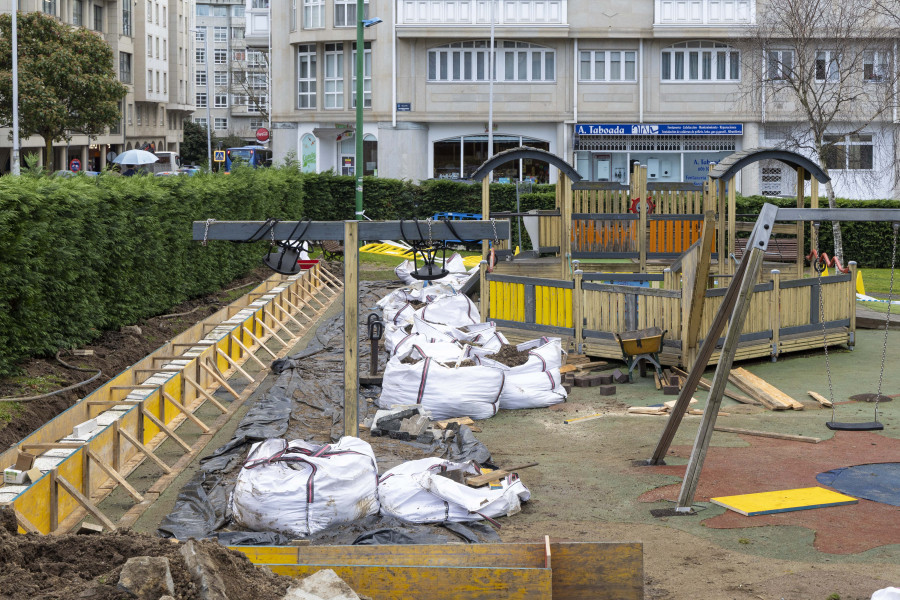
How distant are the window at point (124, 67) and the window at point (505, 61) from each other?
34.8 m

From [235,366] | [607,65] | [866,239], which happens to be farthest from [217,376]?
[607,65]

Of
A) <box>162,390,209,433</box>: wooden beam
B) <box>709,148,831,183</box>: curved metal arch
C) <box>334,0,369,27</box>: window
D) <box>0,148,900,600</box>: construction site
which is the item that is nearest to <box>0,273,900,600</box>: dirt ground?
<box>0,148,900,600</box>: construction site

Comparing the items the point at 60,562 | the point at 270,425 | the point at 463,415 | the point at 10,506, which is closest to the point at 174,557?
the point at 60,562

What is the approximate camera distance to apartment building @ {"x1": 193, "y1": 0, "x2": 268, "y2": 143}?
10706 cm

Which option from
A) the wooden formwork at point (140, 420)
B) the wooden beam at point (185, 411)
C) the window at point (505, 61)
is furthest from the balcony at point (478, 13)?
the wooden beam at point (185, 411)

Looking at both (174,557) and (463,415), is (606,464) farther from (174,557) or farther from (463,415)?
(174,557)

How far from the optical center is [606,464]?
11562mm

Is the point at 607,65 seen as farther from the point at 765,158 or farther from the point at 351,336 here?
the point at 351,336

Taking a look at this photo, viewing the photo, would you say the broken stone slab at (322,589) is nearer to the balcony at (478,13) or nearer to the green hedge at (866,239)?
the green hedge at (866,239)

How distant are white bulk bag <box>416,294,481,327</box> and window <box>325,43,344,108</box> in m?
31.7

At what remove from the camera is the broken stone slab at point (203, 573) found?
6.00m

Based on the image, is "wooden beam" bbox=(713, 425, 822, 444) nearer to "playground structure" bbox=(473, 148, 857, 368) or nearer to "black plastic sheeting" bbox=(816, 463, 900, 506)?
"black plastic sheeting" bbox=(816, 463, 900, 506)

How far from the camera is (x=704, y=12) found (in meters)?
45.5

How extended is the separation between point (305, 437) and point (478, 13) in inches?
1433
